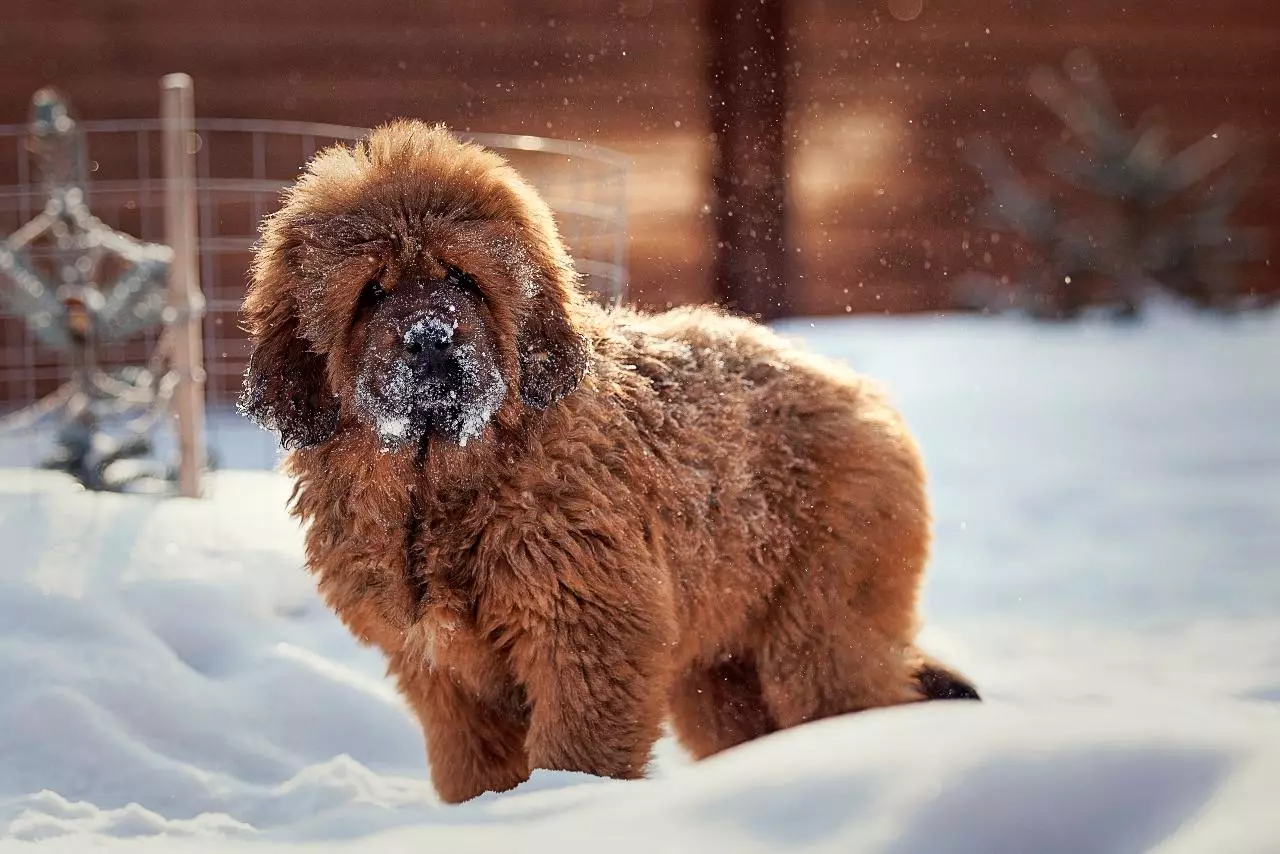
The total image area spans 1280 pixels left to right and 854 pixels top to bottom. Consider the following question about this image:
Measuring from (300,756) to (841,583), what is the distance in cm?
160

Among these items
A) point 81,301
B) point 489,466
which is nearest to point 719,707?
point 489,466

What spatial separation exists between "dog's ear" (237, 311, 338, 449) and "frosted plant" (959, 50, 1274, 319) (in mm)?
6785

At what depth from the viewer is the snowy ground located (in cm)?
213

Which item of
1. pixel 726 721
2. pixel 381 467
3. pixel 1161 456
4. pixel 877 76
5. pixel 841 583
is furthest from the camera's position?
pixel 877 76

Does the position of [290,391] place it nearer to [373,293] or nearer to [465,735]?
[373,293]

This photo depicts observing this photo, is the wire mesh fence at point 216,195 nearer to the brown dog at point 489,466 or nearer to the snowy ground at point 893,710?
the snowy ground at point 893,710

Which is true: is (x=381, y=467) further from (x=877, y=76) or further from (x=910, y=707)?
(x=877, y=76)

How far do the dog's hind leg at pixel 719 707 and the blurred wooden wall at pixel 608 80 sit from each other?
488cm

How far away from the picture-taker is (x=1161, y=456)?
6.97m

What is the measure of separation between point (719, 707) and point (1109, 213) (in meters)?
6.92

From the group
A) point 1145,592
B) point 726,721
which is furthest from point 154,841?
point 1145,592

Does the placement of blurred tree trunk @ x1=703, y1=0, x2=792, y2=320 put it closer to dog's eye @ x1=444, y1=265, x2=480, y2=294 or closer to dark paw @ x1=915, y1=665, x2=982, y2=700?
dark paw @ x1=915, y1=665, x2=982, y2=700

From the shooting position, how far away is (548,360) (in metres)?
2.98

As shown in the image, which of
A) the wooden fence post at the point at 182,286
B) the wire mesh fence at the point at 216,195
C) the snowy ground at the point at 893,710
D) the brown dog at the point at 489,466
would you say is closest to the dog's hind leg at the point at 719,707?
the snowy ground at the point at 893,710
